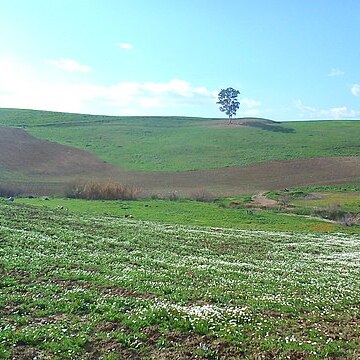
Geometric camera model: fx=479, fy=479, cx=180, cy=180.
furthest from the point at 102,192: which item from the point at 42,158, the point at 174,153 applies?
the point at 174,153

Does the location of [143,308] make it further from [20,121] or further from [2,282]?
[20,121]

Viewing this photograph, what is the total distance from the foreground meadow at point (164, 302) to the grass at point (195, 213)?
861 inches

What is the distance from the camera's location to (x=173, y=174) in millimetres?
88938

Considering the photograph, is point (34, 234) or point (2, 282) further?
point (34, 234)

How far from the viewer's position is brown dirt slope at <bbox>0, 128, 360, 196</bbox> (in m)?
80.1

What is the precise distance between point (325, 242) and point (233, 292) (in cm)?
2249

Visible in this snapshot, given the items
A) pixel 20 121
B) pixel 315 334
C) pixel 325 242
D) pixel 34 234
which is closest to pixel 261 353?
pixel 315 334

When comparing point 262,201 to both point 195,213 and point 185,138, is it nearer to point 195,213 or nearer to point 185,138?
point 195,213

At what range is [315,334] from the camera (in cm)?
1265

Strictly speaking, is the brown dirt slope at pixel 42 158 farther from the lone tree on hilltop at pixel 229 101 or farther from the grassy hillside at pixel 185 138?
the lone tree on hilltop at pixel 229 101

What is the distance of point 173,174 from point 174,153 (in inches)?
817

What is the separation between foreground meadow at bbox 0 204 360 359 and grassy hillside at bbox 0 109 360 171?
69636 millimetres

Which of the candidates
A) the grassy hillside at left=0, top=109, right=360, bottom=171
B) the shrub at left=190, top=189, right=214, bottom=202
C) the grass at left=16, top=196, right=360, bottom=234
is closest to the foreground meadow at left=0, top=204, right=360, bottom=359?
the grass at left=16, top=196, right=360, bottom=234

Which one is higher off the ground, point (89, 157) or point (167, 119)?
point (167, 119)
